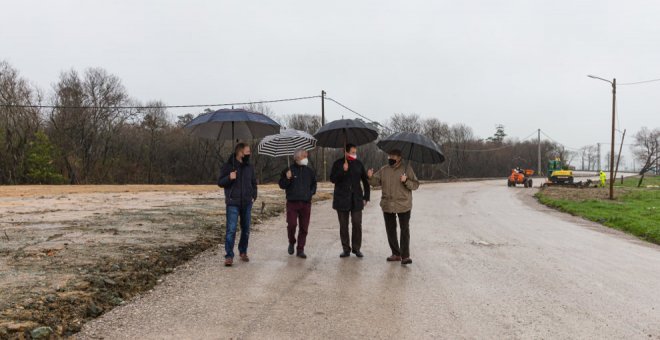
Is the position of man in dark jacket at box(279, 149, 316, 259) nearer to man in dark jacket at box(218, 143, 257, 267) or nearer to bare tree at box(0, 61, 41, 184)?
man in dark jacket at box(218, 143, 257, 267)

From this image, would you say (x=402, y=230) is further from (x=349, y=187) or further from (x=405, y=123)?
(x=405, y=123)

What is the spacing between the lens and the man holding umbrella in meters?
7.41

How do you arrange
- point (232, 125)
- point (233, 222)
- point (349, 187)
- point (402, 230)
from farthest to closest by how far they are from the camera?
1. point (349, 187)
2. point (232, 125)
3. point (402, 230)
4. point (233, 222)

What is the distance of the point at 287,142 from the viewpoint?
8.18 metres

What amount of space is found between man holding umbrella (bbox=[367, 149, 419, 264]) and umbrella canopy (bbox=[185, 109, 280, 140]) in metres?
1.96

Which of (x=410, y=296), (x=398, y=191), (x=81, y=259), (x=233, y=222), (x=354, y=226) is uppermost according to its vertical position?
(x=398, y=191)

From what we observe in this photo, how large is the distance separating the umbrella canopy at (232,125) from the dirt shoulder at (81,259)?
2.17 m

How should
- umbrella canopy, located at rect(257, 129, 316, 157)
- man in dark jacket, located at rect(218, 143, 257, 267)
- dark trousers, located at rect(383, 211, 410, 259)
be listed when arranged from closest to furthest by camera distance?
man in dark jacket, located at rect(218, 143, 257, 267) < dark trousers, located at rect(383, 211, 410, 259) < umbrella canopy, located at rect(257, 129, 316, 157)

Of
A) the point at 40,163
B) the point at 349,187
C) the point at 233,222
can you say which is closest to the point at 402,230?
the point at 349,187

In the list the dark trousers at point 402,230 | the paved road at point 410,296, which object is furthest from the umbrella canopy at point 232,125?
the dark trousers at point 402,230

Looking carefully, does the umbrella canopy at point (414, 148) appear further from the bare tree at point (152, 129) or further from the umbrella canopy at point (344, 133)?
the bare tree at point (152, 129)

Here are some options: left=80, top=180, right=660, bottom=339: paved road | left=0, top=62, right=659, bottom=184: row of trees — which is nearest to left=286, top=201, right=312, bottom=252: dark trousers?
left=80, top=180, right=660, bottom=339: paved road

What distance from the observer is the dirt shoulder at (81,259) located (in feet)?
15.4

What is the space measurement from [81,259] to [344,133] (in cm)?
450
